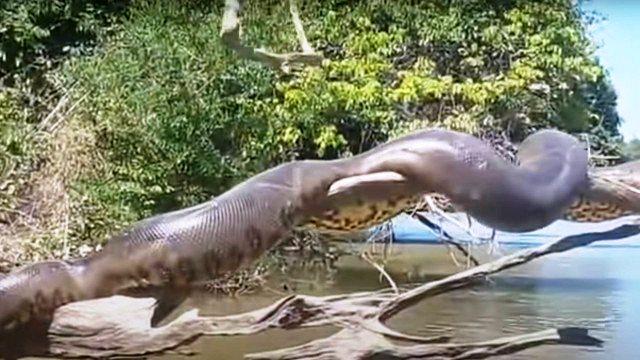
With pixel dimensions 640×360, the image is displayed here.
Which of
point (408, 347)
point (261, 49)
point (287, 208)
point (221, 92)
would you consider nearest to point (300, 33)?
point (261, 49)

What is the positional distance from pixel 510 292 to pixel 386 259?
228 millimetres

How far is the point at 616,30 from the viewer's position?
5.77 ft

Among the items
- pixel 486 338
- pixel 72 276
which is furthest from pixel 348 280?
pixel 72 276

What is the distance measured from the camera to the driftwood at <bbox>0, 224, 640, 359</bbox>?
148 cm

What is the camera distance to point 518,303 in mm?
1783

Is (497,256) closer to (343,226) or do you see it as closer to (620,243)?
Result: (620,243)

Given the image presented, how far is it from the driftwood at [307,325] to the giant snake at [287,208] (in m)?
0.04

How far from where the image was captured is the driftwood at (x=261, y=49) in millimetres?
1825

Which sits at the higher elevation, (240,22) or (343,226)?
(240,22)

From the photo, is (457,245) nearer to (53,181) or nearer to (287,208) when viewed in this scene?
(287,208)

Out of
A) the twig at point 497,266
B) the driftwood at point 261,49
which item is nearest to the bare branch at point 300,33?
the driftwood at point 261,49

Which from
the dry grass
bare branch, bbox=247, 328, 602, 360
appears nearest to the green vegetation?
the dry grass

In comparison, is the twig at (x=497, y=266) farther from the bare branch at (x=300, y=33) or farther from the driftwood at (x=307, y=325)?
the bare branch at (x=300, y=33)

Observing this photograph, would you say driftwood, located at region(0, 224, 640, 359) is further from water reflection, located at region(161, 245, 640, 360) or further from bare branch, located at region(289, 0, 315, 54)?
bare branch, located at region(289, 0, 315, 54)
